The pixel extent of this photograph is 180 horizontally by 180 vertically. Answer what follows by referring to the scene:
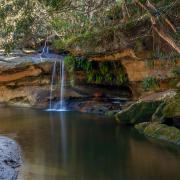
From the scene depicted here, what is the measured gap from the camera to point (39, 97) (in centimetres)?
2958

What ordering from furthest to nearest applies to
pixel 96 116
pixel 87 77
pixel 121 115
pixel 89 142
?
pixel 87 77 < pixel 96 116 < pixel 121 115 < pixel 89 142

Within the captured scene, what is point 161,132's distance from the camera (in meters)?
18.6

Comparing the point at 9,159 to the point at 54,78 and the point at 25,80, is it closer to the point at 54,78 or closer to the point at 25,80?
the point at 54,78

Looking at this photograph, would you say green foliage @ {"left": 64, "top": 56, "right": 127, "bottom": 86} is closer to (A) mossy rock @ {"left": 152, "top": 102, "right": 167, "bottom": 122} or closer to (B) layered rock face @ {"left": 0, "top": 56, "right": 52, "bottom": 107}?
(B) layered rock face @ {"left": 0, "top": 56, "right": 52, "bottom": 107}

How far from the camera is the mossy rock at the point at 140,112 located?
843 inches

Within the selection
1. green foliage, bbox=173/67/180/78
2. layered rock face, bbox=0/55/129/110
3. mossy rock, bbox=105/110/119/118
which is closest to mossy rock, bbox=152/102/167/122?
green foliage, bbox=173/67/180/78

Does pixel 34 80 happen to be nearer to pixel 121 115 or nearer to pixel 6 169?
pixel 121 115

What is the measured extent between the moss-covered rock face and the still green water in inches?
17.1

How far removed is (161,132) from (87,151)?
3454 millimetres

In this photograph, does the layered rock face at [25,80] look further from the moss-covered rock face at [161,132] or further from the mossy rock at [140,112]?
the moss-covered rock face at [161,132]

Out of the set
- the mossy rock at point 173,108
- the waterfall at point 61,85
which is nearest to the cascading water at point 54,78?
the waterfall at point 61,85

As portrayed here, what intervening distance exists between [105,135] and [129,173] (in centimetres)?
612

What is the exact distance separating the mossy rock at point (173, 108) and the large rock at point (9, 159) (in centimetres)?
625

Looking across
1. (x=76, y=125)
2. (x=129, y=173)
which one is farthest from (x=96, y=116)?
(x=129, y=173)
